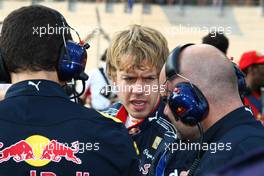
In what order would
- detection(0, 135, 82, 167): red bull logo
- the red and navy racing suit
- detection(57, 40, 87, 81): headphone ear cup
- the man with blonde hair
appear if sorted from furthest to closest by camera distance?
the man with blonde hair
the red and navy racing suit
detection(57, 40, 87, 81): headphone ear cup
detection(0, 135, 82, 167): red bull logo

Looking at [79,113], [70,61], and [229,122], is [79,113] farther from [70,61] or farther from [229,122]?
[229,122]

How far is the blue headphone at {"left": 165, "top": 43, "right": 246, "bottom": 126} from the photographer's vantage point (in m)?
2.17

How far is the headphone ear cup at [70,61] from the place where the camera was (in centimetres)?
214

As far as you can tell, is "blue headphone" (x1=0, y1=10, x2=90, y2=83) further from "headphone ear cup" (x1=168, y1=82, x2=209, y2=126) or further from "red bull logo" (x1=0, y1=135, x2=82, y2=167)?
"headphone ear cup" (x1=168, y1=82, x2=209, y2=126)

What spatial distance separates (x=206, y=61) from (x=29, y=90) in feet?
2.28

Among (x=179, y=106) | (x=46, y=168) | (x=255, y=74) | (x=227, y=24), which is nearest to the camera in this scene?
(x=46, y=168)

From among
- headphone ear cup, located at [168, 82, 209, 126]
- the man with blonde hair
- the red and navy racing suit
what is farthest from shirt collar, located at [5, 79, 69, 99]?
the man with blonde hair

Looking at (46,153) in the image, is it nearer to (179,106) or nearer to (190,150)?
(179,106)

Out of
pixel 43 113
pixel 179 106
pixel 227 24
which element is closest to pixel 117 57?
pixel 179 106

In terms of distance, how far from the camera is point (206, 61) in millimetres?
2234
